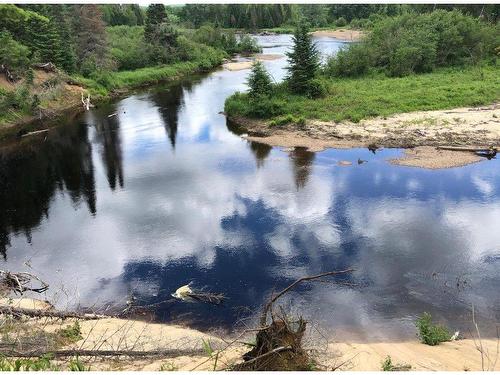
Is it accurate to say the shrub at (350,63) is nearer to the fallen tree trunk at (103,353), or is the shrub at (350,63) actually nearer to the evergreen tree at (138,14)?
the fallen tree trunk at (103,353)

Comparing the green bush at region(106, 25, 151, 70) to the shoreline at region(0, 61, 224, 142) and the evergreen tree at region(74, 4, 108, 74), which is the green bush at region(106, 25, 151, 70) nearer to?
the shoreline at region(0, 61, 224, 142)

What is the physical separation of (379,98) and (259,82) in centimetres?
948

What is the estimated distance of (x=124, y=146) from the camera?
32.2 metres

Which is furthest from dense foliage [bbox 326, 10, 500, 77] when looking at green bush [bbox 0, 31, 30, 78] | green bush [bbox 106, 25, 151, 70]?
green bush [bbox 0, 31, 30, 78]

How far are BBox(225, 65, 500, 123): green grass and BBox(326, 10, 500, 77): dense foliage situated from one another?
2.97 meters

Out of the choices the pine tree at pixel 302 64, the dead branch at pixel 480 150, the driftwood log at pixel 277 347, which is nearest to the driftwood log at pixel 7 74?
the pine tree at pixel 302 64

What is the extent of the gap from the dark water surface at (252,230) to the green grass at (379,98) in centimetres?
576

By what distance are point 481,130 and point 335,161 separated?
1003 cm

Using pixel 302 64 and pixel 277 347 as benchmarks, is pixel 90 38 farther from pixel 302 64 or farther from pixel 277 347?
pixel 277 347

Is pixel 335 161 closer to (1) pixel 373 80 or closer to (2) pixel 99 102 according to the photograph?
(1) pixel 373 80

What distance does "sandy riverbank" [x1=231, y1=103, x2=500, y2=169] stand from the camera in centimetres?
2681

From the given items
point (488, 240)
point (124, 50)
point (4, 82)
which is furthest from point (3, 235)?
point (124, 50)

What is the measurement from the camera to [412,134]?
1163 inches

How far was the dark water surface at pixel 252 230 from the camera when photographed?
49.8 feet
